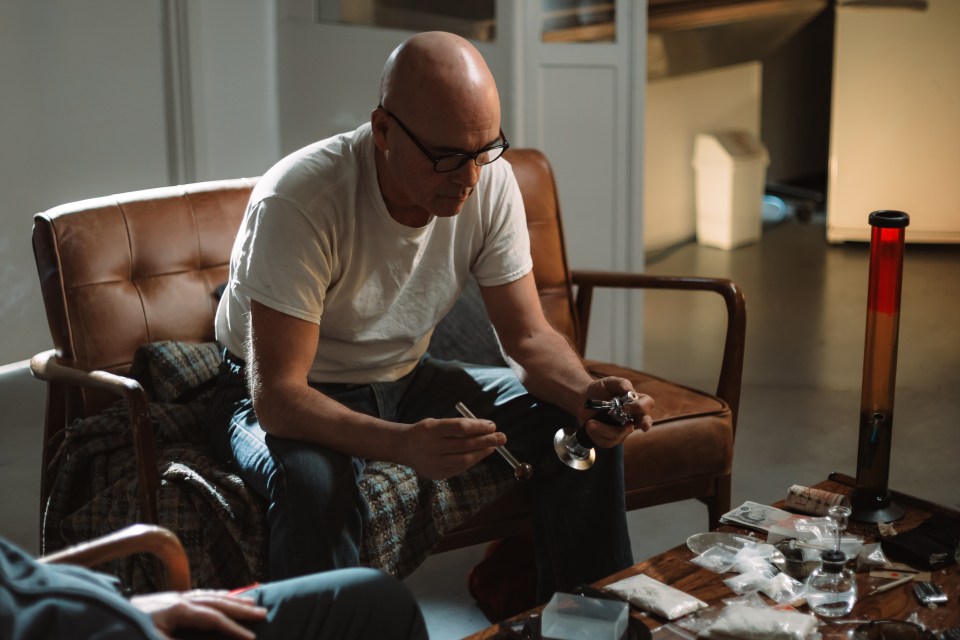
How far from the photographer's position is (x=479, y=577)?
8.02 feet

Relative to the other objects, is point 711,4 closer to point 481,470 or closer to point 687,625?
point 481,470

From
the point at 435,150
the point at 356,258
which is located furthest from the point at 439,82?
the point at 356,258

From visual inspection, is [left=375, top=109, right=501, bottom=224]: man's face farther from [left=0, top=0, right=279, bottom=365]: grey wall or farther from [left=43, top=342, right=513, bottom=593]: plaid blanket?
[left=0, top=0, right=279, bottom=365]: grey wall

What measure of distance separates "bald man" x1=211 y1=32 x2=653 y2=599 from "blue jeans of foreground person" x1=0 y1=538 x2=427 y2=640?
328 mm

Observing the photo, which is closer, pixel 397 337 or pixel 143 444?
pixel 143 444

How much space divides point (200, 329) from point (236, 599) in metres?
1.02

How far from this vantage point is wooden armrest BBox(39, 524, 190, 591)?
4.63 feet

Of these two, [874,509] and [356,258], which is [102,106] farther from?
[874,509]

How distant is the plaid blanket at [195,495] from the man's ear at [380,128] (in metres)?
0.54

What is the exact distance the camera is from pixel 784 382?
151 inches

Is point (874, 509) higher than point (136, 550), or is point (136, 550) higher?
point (136, 550)

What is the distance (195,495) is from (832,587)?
1.00 meters

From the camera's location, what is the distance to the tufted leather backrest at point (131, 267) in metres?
2.17

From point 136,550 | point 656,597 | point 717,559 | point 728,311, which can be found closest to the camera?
point 136,550
